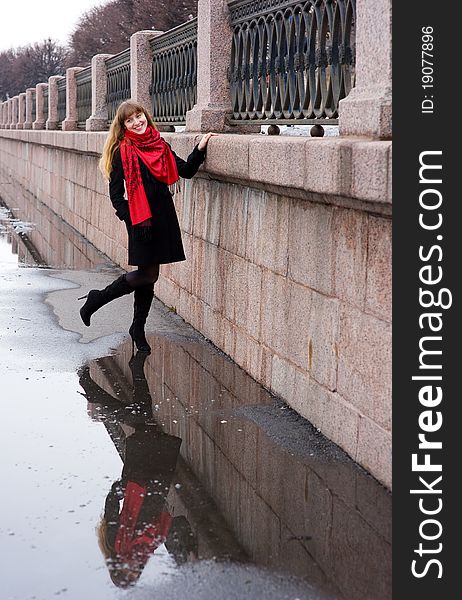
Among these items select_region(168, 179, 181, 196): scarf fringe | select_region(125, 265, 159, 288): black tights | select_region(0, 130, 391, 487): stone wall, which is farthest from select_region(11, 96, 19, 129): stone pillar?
select_region(125, 265, 159, 288): black tights

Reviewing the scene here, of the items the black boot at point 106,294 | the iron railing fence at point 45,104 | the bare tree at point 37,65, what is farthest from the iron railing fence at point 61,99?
the bare tree at point 37,65

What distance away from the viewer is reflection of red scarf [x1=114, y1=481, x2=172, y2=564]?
14.8 feet

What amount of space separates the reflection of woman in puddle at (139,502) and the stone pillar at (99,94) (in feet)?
35.1

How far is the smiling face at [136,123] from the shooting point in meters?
8.02

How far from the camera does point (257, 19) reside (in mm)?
8234

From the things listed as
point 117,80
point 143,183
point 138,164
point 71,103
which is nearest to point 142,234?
Answer: point 143,183

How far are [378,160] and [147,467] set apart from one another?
1847 mm

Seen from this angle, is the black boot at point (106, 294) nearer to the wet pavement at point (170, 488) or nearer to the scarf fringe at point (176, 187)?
the wet pavement at point (170, 488)

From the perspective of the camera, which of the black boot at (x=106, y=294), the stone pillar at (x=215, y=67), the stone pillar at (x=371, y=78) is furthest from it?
the stone pillar at (x=215, y=67)

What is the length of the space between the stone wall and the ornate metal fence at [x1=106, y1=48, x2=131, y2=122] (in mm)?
4673

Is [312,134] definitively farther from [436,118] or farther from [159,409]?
[436,118]

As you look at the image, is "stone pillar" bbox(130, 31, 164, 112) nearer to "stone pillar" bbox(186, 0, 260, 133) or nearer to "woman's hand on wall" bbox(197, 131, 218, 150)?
"stone pillar" bbox(186, 0, 260, 133)

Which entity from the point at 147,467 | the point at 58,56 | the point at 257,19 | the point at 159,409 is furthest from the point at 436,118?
the point at 58,56

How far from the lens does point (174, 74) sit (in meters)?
11.3
